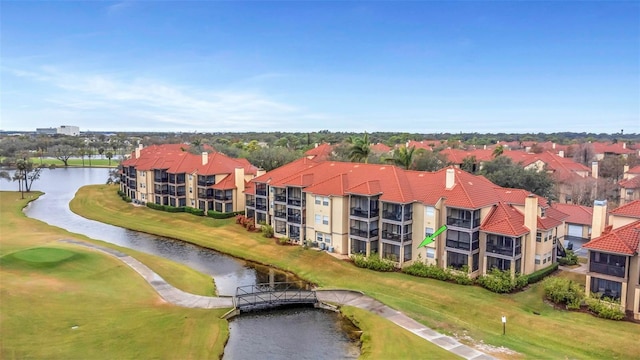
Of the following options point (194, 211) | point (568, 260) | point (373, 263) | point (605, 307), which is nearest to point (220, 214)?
point (194, 211)

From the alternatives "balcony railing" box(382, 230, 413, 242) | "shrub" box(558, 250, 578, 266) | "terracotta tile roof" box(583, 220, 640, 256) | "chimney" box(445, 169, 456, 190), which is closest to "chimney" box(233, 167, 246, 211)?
"balcony railing" box(382, 230, 413, 242)

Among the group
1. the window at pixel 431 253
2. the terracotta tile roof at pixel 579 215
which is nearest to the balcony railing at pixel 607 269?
the window at pixel 431 253

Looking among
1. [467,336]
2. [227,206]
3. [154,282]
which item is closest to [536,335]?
[467,336]

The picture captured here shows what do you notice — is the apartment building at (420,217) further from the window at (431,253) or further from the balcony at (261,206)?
the balcony at (261,206)

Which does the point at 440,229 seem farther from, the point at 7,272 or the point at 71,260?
the point at 7,272

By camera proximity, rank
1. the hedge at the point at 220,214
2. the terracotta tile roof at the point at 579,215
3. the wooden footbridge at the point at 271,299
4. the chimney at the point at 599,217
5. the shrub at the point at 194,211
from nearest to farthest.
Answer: the wooden footbridge at the point at 271,299 < the chimney at the point at 599,217 < the terracotta tile roof at the point at 579,215 < the hedge at the point at 220,214 < the shrub at the point at 194,211

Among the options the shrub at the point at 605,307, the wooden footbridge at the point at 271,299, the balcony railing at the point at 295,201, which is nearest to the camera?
the shrub at the point at 605,307

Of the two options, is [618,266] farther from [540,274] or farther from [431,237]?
[431,237]
